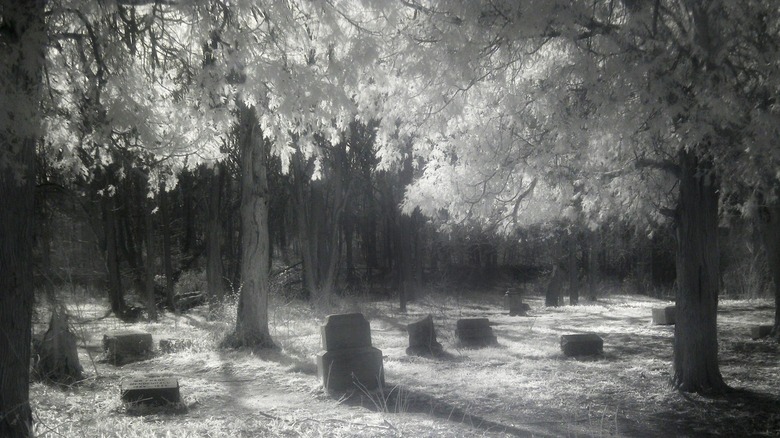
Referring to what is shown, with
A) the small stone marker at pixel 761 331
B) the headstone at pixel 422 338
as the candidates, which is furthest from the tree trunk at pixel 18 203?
the small stone marker at pixel 761 331

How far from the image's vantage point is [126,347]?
13.9 metres

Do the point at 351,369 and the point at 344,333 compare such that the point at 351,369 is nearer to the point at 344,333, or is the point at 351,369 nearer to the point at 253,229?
the point at 344,333

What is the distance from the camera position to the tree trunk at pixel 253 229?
14.2 meters

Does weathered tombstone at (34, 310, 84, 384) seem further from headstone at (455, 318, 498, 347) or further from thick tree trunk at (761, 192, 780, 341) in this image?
thick tree trunk at (761, 192, 780, 341)

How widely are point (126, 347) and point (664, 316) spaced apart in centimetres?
1232

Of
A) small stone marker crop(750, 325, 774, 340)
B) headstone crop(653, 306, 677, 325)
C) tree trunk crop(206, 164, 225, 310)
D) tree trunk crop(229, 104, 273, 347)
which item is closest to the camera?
small stone marker crop(750, 325, 774, 340)

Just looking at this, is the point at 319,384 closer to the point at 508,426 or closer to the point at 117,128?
the point at 508,426

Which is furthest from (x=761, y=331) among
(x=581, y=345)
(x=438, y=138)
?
(x=438, y=138)

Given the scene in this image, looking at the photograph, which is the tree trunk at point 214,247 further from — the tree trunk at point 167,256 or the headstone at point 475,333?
the headstone at point 475,333

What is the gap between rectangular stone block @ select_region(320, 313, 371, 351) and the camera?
382 inches

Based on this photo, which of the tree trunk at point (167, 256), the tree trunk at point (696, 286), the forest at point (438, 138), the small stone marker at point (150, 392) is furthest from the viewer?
the tree trunk at point (167, 256)

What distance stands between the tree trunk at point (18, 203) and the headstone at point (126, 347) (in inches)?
318

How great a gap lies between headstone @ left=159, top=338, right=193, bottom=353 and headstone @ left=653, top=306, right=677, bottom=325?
1113 centimetres

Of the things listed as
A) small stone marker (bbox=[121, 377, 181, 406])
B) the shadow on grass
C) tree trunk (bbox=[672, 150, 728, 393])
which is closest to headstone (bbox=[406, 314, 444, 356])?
the shadow on grass
